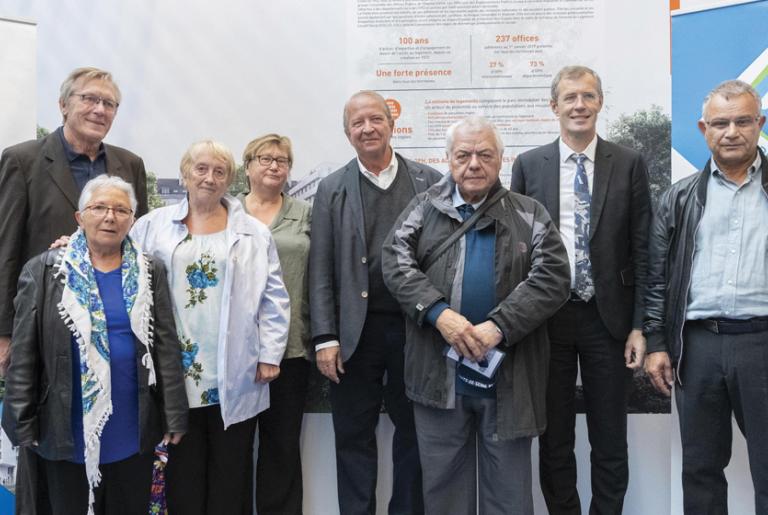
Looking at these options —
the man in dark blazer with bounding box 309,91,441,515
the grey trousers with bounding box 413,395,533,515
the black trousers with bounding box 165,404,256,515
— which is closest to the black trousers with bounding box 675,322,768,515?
the grey trousers with bounding box 413,395,533,515

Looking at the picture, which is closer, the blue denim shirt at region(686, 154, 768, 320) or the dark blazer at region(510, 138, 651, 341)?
the blue denim shirt at region(686, 154, 768, 320)

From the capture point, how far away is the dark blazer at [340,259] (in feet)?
8.84

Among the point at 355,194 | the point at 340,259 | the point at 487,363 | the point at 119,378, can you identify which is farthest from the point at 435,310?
the point at 119,378

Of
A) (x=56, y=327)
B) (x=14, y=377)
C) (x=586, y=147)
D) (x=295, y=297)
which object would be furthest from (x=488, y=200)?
(x=14, y=377)

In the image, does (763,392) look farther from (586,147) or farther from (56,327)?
(56,327)

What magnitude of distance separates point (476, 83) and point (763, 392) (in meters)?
1.94

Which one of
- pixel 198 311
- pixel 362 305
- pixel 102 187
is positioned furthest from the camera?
pixel 362 305

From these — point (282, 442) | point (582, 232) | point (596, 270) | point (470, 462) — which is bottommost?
point (282, 442)

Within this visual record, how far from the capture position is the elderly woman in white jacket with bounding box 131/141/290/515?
245 centimetres

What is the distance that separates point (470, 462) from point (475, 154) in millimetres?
1124

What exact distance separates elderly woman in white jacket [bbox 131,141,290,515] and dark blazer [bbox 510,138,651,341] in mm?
1258

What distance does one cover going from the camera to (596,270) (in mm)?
2607

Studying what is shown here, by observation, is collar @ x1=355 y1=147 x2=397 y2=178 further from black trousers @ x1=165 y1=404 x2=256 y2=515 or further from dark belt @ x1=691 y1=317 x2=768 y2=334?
dark belt @ x1=691 y1=317 x2=768 y2=334

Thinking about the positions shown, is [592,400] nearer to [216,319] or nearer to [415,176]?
[415,176]
